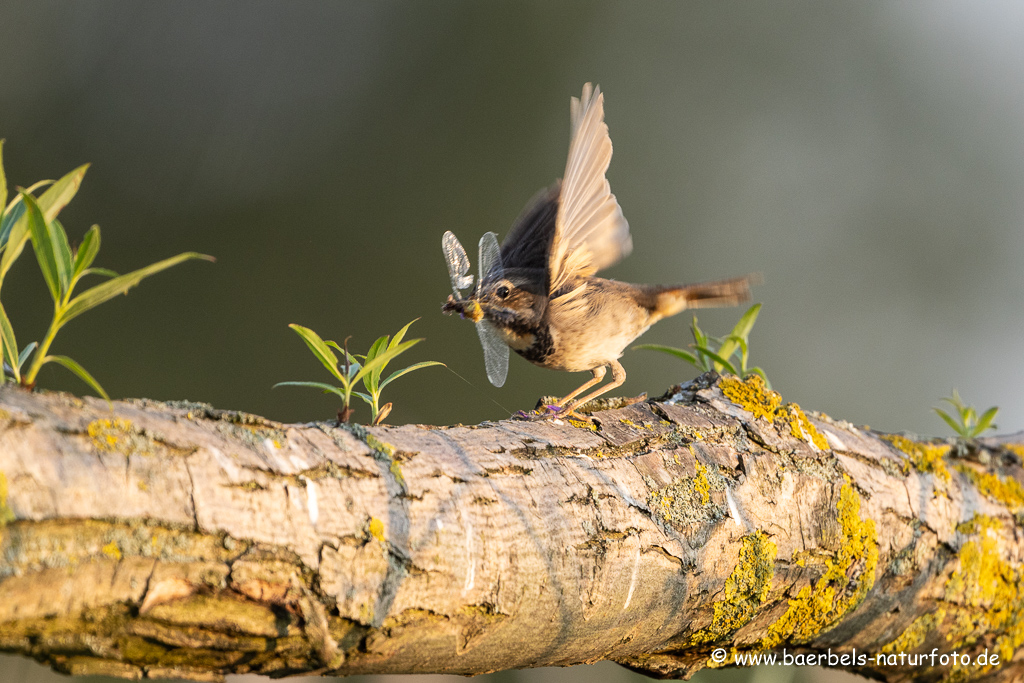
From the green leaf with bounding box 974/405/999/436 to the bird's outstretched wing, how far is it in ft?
5.50

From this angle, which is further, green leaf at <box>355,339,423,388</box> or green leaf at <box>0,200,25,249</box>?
green leaf at <box>355,339,423,388</box>

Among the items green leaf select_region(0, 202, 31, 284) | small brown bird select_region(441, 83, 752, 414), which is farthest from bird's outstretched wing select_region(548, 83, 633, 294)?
green leaf select_region(0, 202, 31, 284)

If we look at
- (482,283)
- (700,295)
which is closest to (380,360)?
(482,283)

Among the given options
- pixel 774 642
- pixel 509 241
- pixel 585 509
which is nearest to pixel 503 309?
pixel 509 241

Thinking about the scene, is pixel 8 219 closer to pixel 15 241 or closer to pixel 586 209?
pixel 15 241

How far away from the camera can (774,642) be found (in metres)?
1.88

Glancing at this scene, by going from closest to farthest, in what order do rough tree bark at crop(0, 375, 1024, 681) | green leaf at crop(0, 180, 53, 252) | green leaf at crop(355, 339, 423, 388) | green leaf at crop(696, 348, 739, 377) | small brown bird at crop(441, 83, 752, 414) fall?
rough tree bark at crop(0, 375, 1024, 681) → green leaf at crop(0, 180, 53, 252) → green leaf at crop(355, 339, 423, 388) → small brown bird at crop(441, 83, 752, 414) → green leaf at crop(696, 348, 739, 377)

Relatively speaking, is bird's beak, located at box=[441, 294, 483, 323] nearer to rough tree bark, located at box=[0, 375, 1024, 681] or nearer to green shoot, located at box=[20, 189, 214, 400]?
rough tree bark, located at box=[0, 375, 1024, 681]

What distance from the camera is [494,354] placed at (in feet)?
7.52

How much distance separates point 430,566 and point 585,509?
0.38 m

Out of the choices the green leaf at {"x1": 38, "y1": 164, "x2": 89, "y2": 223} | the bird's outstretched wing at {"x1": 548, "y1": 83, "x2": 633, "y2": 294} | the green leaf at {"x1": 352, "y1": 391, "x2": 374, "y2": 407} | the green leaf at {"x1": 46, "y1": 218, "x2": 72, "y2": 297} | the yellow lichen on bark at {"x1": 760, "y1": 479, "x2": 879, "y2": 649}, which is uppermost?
the bird's outstretched wing at {"x1": 548, "y1": 83, "x2": 633, "y2": 294}

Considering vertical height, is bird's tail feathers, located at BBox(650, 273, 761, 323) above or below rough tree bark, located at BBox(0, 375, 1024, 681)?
above

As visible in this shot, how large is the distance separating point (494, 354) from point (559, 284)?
1.06 ft

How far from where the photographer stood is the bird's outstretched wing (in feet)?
6.03
